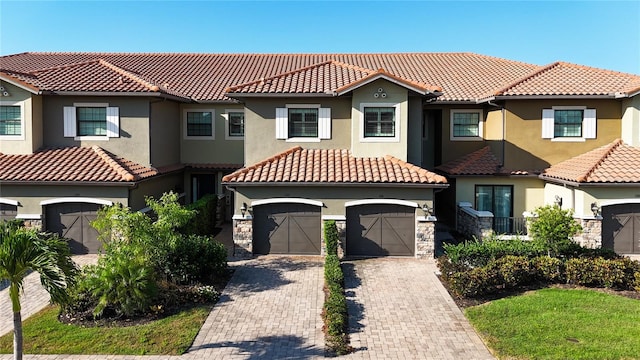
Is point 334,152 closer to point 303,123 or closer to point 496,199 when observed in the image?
point 303,123

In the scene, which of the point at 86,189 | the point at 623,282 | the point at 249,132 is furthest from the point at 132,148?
the point at 623,282

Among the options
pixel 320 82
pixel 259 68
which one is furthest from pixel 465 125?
pixel 259 68

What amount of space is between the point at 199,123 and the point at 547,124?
56.0ft

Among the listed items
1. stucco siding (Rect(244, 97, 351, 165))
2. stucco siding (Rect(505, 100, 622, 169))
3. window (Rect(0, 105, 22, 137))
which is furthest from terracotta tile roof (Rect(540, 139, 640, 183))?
window (Rect(0, 105, 22, 137))

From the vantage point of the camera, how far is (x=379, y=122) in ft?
60.4

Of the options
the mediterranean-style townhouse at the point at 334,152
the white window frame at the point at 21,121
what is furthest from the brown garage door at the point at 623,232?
the white window frame at the point at 21,121

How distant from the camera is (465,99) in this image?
21.7m

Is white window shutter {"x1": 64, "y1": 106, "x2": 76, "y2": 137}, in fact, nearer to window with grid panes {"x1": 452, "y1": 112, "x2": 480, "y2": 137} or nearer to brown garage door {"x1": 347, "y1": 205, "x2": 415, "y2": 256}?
brown garage door {"x1": 347, "y1": 205, "x2": 415, "y2": 256}

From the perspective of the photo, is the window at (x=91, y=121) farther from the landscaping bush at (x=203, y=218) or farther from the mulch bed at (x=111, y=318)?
the mulch bed at (x=111, y=318)

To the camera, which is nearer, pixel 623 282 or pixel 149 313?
pixel 149 313

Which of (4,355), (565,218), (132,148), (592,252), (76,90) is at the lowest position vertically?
(4,355)

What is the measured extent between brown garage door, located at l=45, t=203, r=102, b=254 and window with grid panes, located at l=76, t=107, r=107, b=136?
3.74 m

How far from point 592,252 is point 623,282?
65.3 inches

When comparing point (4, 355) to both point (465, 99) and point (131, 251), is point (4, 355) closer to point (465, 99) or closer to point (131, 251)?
point (131, 251)
